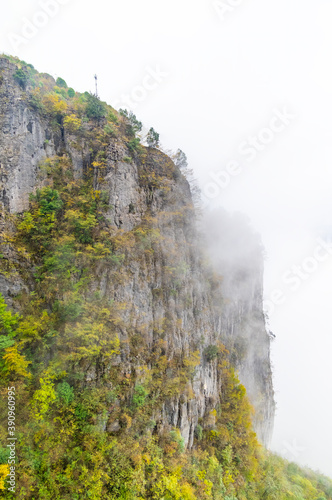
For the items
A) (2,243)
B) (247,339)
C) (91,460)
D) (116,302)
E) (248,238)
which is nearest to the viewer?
(91,460)

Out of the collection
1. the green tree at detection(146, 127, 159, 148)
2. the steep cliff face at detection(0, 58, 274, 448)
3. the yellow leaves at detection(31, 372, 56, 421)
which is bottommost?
the yellow leaves at detection(31, 372, 56, 421)

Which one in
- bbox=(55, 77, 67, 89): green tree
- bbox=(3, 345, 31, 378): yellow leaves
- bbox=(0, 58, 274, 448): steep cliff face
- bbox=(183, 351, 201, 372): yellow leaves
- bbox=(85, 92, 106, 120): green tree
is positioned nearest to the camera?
bbox=(3, 345, 31, 378): yellow leaves

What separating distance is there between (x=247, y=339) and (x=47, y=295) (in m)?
26.4

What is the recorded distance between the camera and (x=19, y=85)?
2050cm

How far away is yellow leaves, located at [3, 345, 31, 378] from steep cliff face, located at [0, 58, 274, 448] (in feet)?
11.8

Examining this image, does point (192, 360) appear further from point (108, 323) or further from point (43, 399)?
point (43, 399)

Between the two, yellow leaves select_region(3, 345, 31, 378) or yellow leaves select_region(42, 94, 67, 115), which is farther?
yellow leaves select_region(42, 94, 67, 115)

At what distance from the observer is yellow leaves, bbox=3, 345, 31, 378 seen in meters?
12.9

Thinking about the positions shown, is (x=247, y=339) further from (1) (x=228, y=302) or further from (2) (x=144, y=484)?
(2) (x=144, y=484)

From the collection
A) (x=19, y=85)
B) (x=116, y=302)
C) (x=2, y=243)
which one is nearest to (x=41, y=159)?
(x=19, y=85)

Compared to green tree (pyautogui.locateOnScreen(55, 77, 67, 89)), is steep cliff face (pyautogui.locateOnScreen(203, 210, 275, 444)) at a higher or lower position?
lower

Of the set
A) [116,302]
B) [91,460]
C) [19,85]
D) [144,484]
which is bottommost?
[144,484]

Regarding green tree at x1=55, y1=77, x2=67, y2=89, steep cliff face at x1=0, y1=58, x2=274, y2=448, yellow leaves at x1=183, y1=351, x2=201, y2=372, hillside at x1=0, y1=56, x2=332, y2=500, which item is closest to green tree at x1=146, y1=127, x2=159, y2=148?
hillside at x1=0, y1=56, x2=332, y2=500

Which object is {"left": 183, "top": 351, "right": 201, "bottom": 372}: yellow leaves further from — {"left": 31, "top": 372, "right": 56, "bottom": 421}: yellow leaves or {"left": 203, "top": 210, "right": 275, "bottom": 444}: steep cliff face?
{"left": 31, "top": 372, "right": 56, "bottom": 421}: yellow leaves
